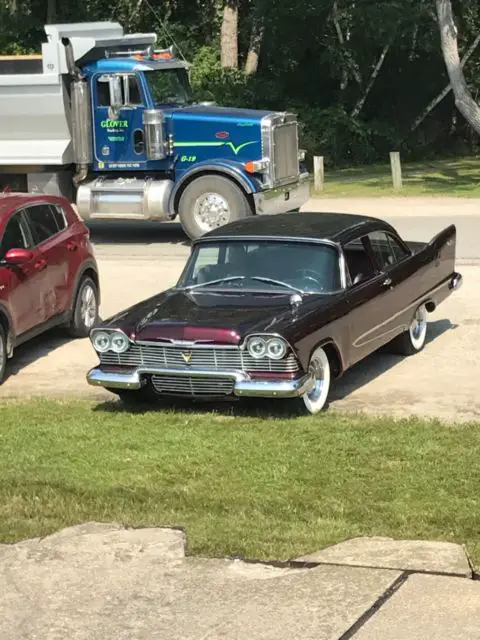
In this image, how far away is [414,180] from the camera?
1171 inches

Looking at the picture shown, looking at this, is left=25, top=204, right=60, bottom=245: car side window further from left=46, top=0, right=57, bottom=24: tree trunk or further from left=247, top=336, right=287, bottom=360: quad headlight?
left=46, top=0, right=57, bottom=24: tree trunk

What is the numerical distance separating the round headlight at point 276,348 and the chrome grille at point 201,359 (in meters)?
0.05

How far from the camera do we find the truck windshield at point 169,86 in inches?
778

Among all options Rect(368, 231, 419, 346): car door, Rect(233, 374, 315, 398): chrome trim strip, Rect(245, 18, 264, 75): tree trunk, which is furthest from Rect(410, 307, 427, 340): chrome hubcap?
Rect(245, 18, 264, 75): tree trunk

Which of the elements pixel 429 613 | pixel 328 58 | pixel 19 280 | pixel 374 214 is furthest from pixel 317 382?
pixel 328 58

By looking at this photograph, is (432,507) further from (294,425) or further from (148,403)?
(148,403)

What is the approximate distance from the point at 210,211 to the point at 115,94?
2.37 m

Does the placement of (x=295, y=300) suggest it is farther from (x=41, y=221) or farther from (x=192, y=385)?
(x=41, y=221)

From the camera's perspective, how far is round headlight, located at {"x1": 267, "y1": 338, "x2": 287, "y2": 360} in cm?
893

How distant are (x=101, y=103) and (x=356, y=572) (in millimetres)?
14956

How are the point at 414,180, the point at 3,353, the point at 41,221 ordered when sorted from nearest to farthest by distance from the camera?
the point at 3,353 → the point at 41,221 → the point at 414,180

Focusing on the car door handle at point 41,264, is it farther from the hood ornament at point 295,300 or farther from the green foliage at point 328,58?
the green foliage at point 328,58

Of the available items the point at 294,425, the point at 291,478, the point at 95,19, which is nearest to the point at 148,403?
the point at 294,425

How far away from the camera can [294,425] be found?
8906mm
